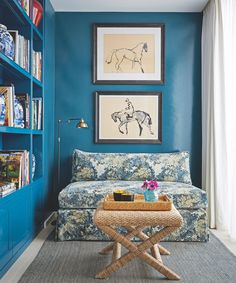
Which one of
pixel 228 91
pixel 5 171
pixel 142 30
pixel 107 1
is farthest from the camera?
pixel 142 30

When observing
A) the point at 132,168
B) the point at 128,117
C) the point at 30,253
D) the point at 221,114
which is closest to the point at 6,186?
the point at 30,253

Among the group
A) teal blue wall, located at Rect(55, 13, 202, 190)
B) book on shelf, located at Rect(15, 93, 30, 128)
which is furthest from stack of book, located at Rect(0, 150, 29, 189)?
teal blue wall, located at Rect(55, 13, 202, 190)

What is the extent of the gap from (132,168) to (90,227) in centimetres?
97

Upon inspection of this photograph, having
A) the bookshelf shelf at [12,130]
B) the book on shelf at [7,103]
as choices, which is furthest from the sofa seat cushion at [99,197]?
the book on shelf at [7,103]

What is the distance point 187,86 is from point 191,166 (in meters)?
1.01

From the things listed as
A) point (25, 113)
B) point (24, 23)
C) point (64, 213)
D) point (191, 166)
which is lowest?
point (64, 213)

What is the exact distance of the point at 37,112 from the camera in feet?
12.1

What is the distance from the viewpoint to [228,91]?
12.5 feet

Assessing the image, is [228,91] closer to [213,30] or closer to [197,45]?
[213,30]

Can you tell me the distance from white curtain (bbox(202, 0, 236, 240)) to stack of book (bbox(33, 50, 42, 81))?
188 cm

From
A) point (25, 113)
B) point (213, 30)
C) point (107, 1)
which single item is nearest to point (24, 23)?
point (25, 113)

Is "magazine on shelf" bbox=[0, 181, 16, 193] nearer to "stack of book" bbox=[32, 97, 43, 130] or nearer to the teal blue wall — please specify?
"stack of book" bbox=[32, 97, 43, 130]

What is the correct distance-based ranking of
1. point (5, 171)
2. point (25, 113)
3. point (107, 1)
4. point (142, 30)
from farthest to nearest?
point (142, 30) < point (107, 1) < point (25, 113) < point (5, 171)

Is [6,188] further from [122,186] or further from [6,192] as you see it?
[122,186]
